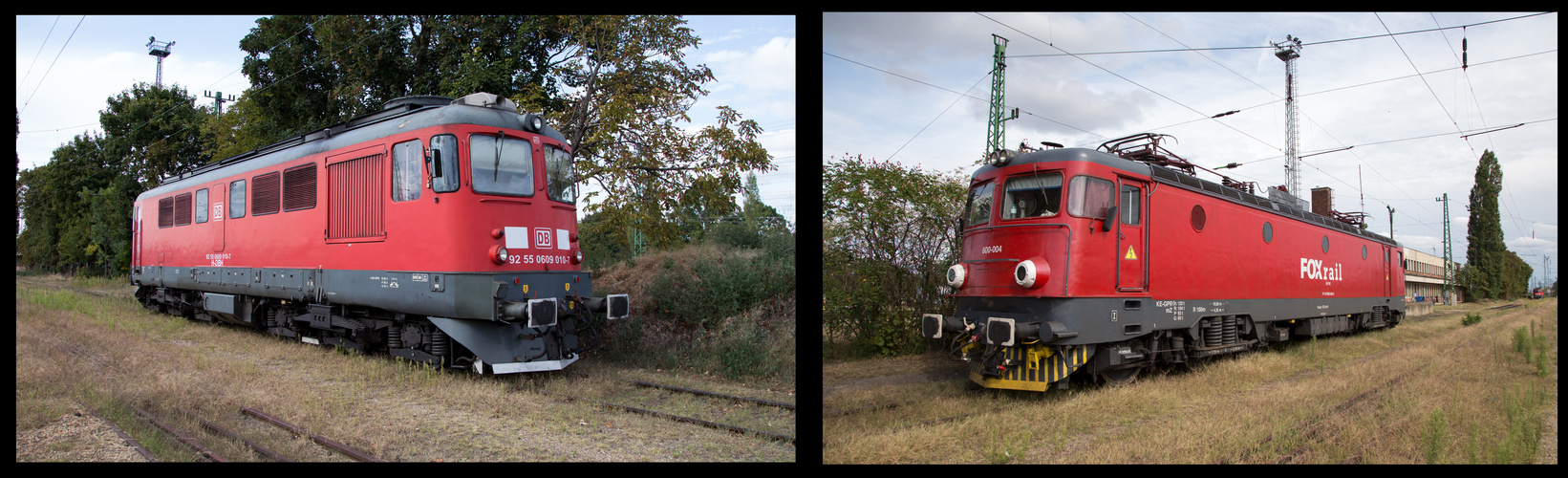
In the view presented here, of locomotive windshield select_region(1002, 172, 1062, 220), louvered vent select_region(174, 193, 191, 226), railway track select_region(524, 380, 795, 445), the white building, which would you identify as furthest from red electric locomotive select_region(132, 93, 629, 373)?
the white building

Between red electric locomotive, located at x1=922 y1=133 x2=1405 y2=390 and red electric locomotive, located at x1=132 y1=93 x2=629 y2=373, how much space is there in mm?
4593

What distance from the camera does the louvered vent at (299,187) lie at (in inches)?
397

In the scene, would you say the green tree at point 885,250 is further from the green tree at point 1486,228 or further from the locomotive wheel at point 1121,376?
the green tree at point 1486,228

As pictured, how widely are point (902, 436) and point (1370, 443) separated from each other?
13.7 feet

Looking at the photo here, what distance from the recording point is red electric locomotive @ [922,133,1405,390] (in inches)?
331

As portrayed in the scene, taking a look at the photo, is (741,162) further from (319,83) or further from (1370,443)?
(319,83)

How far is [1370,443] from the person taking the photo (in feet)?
21.5

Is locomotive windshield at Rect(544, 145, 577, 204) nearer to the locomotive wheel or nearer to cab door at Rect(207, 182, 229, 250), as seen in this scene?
cab door at Rect(207, 182, 229, 250)

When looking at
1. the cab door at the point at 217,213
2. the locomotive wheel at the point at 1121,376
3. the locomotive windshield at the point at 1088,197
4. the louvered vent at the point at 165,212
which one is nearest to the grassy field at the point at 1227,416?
the locomotive wheel at the point at 1121,376

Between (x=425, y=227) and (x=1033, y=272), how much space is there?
6.81 meters

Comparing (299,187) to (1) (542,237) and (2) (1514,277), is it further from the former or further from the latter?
(2) (1514,277)

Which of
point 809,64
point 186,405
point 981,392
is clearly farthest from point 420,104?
point 981,392

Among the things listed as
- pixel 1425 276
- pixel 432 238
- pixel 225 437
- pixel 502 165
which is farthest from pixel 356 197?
pixel 1425 276
